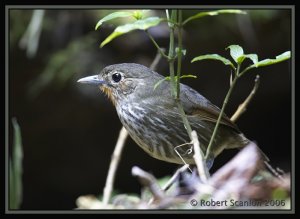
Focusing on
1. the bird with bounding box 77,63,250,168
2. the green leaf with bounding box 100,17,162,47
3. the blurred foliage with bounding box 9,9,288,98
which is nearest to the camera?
the green leaf with bounding box 100,17,162,47

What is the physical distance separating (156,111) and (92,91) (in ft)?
6.99

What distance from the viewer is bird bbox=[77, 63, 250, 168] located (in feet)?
8.89

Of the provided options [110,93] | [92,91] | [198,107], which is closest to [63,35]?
[92,91]

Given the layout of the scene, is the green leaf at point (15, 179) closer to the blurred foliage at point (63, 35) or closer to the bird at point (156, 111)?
the bird at point (156, 111)

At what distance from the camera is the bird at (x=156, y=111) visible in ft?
8.89

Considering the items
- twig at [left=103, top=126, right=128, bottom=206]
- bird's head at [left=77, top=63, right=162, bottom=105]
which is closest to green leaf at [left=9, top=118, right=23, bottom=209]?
twig at [left=103, top=126, right=128, bottom=206]

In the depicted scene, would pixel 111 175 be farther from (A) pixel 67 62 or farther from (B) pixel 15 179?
(A) pixel 67 62

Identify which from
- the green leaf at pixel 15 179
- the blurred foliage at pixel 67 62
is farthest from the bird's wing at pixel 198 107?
the blurred foliage at pixel 67 62

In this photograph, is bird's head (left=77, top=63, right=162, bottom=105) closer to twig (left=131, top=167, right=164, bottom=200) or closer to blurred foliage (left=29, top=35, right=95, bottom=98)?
twig (left=131, top=167, right=164, bottom=200)

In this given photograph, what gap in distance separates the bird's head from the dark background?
1.40m

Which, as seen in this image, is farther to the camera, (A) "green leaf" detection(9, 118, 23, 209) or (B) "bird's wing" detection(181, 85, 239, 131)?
(B) "bird's wing" detection(181, 85, 239, 131)

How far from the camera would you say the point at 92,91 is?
15.9 ft

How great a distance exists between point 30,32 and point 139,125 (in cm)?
178

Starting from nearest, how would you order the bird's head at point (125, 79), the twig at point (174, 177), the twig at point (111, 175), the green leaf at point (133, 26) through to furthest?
the green leaf at point (133, 26) < the twig at point (111, 175) < the twig at point (174, 177) < the bird's head at point (125, 79)
